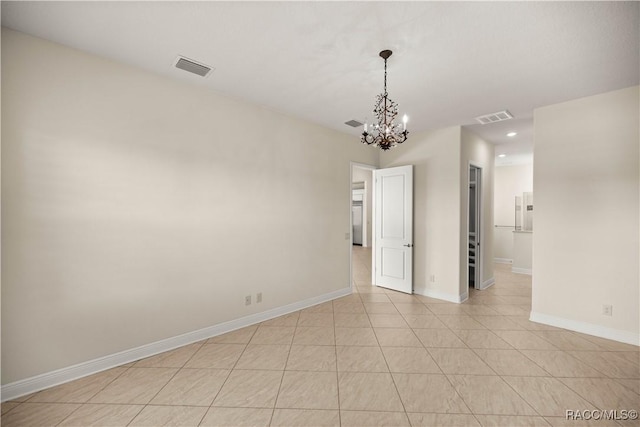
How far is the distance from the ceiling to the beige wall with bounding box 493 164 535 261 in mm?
4958

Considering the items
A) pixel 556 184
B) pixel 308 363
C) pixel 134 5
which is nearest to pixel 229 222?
pixel 308 363

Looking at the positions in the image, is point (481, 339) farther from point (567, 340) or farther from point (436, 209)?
point (436, 209)

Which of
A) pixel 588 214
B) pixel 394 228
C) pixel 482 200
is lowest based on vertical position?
pixel 394 228

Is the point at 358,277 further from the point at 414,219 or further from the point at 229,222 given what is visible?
the point at 229,222

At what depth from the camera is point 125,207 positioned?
2.60 metres

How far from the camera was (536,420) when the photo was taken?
1.91 m

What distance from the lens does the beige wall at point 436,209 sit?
4406mm

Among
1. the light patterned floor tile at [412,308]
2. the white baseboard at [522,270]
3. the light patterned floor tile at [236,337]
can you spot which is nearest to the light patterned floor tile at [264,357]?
the light patterned floor tile at [236,337]

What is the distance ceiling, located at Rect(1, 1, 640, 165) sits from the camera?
189 cm

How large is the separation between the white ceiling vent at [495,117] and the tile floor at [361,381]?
284 cm

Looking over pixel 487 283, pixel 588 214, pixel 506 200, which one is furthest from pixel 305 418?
pixel 506 200

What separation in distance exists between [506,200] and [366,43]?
7521 millimetres

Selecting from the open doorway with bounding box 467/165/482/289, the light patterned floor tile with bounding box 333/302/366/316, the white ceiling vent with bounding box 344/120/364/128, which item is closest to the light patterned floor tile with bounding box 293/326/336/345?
the light patterned floor tile with bounding box 333/302/366/316

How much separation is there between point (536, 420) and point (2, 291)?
401cm
